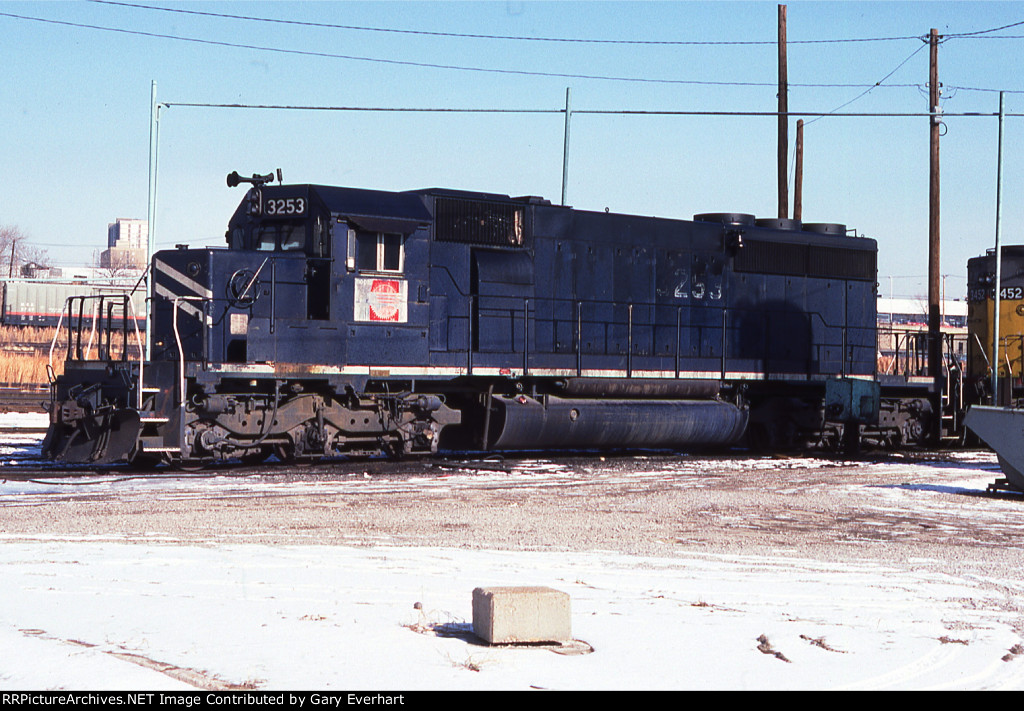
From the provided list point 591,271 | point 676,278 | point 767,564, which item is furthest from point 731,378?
point 767,564

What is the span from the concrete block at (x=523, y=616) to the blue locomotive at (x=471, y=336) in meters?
8.99

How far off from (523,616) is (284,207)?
10.5 m

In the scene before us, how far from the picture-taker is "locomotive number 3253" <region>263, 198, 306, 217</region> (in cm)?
1541

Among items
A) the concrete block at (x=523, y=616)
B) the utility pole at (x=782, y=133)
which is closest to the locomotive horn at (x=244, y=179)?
the concrete block at (x=523, y=616)

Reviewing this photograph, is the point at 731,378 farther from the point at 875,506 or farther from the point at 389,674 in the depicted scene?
the point at 389,674

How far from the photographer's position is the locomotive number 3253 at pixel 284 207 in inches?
607

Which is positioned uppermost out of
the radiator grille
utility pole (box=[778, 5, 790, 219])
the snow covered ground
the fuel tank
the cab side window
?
utility pole (box=[778, 5, 790, 219])

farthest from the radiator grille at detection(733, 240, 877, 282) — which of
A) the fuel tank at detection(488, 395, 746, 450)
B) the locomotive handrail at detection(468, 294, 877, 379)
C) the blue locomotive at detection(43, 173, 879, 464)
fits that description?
the fuel tank at detection(488, 395, 746, 450)

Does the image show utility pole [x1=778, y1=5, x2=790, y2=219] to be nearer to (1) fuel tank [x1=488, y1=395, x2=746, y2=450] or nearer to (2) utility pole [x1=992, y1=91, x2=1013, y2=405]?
(2) utility pole [x1=992, y1=91, x2=1013, y2=405]

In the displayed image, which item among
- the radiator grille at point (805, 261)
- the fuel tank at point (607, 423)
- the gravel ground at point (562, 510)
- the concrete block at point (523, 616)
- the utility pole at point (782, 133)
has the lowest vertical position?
the gravel ground at point (562, 510)

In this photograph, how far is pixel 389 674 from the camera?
17.3ft

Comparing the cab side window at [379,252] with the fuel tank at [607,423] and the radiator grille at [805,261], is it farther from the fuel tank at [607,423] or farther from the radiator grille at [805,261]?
the radiator grille at [805,261]

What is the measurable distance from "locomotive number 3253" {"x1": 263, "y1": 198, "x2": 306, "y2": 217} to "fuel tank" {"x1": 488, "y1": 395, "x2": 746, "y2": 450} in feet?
13.0
